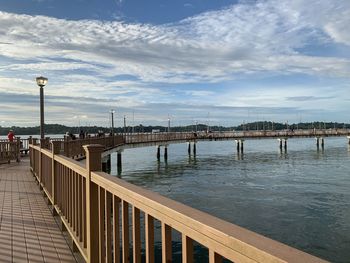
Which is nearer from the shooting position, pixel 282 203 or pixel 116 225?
pixel 116 225

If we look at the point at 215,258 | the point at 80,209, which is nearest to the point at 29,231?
the point at 80,209

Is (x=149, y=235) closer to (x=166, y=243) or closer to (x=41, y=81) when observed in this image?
(x=166, y=243)

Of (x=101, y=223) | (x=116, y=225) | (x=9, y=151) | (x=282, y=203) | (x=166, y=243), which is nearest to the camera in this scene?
(x=166, y=243)

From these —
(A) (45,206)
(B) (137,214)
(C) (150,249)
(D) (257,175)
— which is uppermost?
(B) (137,214)

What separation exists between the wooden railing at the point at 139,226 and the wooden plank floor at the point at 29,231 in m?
0.45

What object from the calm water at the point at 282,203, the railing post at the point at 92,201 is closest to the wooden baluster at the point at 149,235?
the railing post at the point at 92,201

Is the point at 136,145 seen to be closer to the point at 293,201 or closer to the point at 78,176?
the point at 293,201

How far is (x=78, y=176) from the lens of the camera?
4.95 meters

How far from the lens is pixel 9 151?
22234 mm

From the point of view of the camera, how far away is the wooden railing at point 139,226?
154cm

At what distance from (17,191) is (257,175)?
27691 millimetres

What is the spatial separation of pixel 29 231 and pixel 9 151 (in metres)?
16.9

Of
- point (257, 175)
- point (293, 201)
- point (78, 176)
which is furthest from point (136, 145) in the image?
point (78, 176)

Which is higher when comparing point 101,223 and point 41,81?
point 41,81
